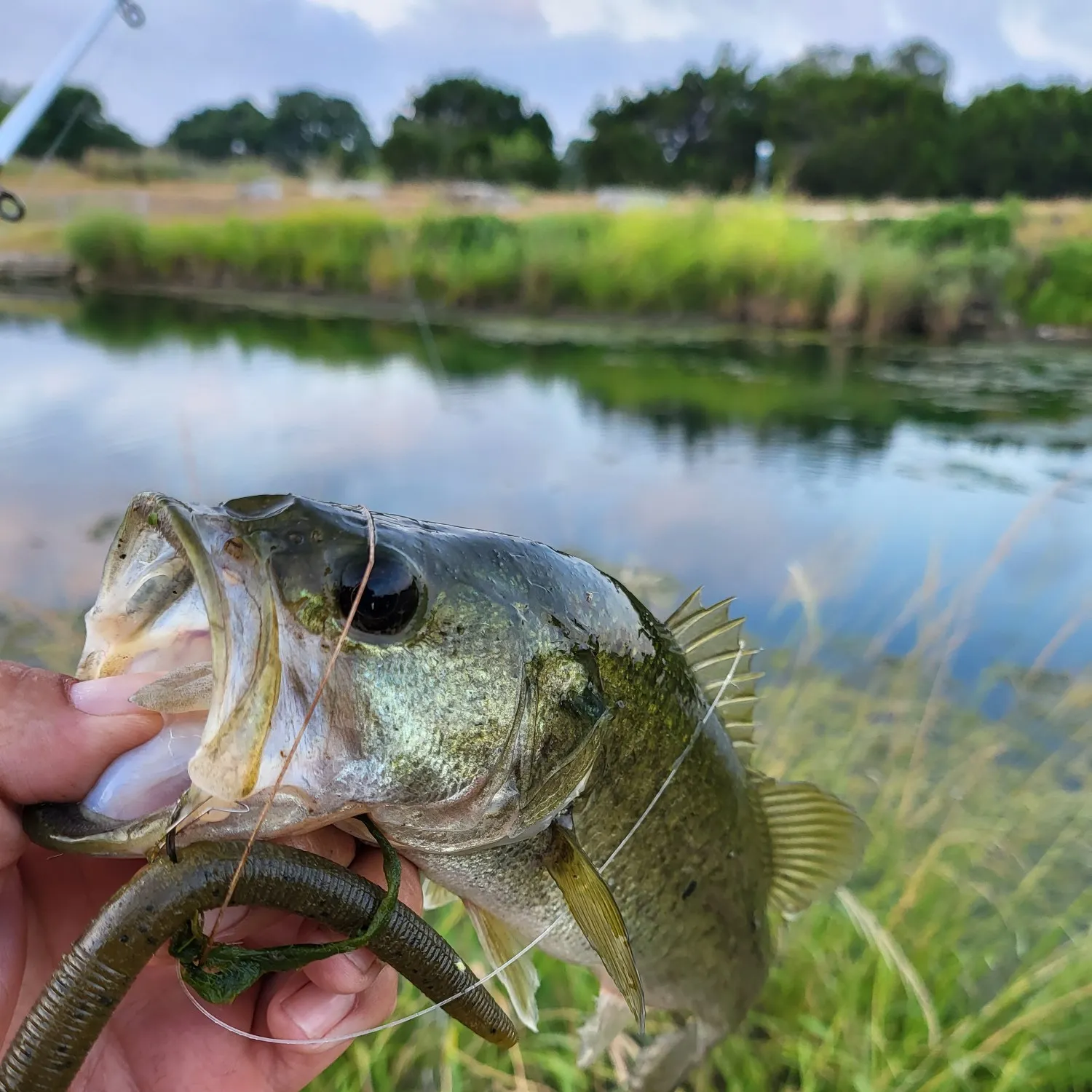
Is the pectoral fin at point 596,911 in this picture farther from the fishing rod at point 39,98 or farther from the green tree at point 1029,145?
the green tree at point 1029,145

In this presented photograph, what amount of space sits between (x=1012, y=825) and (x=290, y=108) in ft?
71.6

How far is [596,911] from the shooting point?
A: 1.03 meters

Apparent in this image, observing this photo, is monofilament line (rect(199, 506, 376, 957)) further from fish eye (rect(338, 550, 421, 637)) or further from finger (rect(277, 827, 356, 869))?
finger (rect(277, 827, 356, 869))

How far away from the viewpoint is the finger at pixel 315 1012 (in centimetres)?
115

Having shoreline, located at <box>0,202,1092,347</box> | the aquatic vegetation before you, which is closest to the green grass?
shoreline, located at <box>0,202,1092,347</box>

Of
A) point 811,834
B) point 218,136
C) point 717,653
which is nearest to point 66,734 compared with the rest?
point 717,653

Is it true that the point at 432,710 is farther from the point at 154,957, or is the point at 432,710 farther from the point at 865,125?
the point at 865,125

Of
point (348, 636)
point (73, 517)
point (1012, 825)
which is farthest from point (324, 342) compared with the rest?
point (348, 636)

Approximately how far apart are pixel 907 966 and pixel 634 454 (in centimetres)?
637

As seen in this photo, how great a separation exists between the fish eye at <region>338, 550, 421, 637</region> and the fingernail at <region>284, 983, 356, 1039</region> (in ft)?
2.20

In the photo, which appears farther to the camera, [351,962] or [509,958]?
[509,958]

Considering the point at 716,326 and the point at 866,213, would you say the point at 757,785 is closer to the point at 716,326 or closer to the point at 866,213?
the point at 716,326

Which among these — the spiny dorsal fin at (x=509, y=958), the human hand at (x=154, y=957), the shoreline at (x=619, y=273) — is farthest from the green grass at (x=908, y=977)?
the shoreline at (x=619, y=273)

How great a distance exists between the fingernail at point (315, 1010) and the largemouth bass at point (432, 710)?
22 cm
